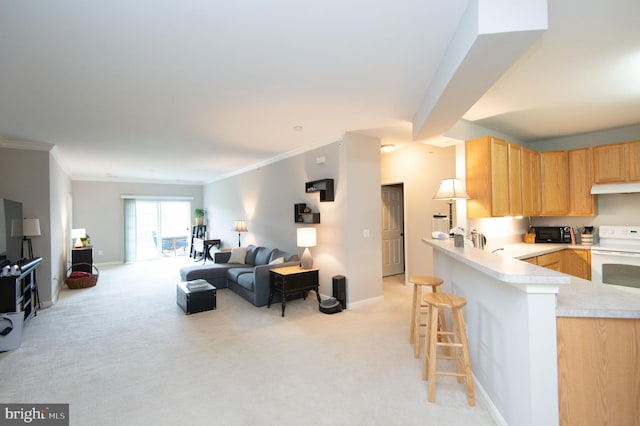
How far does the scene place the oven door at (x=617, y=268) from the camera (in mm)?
3713

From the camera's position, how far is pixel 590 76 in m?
2.66

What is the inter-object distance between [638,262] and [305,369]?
4419 millimetres

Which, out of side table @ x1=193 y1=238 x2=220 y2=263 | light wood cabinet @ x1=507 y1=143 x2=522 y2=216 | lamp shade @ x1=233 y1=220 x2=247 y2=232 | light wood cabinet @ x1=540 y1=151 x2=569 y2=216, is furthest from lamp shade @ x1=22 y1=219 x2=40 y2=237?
light wood cabinet @ x1=540 y1=151 x2=569 y2=216

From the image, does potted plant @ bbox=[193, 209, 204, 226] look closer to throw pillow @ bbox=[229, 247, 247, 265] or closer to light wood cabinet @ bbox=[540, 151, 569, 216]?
throw pillow @ bbox=[229, 247, 247, 265]

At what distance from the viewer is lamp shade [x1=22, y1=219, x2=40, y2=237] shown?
4.16 m

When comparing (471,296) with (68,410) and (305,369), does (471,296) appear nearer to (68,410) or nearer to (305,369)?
(305,369)

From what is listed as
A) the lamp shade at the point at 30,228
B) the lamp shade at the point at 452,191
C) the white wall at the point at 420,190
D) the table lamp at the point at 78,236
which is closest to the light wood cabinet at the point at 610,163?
the white wall at the point at 420,190

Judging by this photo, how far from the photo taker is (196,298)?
412cm

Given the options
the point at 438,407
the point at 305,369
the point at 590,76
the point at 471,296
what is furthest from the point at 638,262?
the point at 305,369

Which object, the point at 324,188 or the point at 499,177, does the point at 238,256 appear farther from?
the point at 499,177

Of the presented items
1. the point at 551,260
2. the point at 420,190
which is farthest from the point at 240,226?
the point at 551,260

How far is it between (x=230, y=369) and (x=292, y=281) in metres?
1.63

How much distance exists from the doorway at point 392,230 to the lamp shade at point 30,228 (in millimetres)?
5841

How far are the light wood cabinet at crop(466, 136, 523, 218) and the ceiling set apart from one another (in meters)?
0.42
